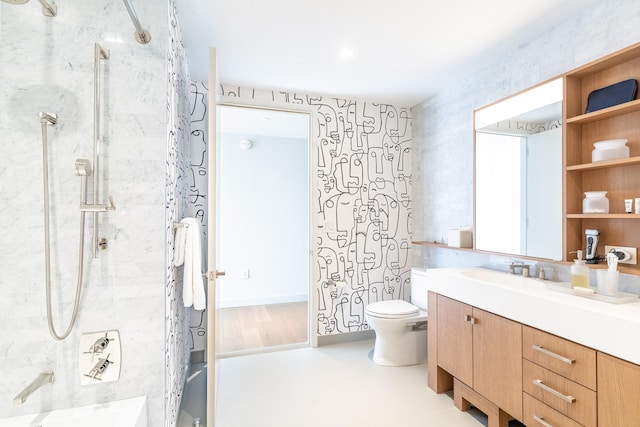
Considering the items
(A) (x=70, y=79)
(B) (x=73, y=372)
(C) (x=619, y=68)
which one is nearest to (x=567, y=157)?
(C) (x=619, y=68)

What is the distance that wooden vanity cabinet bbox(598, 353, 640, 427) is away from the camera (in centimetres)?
117

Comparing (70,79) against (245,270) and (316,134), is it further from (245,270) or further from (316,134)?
(245,270)

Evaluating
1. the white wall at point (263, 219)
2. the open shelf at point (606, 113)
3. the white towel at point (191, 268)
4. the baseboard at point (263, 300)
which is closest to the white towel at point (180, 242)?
the white towel at point (191, 268)

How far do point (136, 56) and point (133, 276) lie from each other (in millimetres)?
1013

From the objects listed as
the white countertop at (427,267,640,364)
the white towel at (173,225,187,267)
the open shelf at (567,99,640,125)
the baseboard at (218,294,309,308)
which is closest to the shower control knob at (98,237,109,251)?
the white towel at (173,225,187,267)

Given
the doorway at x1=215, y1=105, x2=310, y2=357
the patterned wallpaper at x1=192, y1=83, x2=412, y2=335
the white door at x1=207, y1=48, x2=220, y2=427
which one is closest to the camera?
the white door at x1=207, y1=48, x2=220, y2=427

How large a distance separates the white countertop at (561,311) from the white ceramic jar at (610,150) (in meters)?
0.74

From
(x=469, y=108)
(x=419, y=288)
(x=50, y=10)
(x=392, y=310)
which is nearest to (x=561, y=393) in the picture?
(x=392, y=310)

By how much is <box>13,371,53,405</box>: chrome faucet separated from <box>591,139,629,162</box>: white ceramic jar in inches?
111

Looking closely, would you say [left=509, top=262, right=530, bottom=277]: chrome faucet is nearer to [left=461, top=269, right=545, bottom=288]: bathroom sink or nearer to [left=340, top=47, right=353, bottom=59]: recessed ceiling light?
[left=461, top=269, right=545, bottom=288]: bathroom sink

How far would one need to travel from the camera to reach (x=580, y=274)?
1.63 meters

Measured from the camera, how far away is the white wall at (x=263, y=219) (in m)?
4.44

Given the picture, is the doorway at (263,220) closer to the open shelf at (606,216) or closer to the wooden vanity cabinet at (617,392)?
the open shelf at (606,216)

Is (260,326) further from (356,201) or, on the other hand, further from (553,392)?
(553,392)
